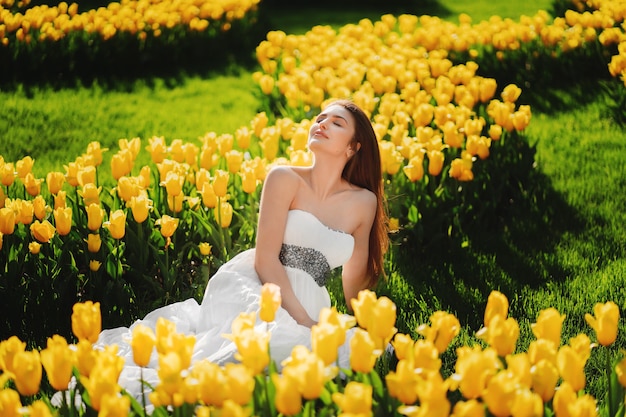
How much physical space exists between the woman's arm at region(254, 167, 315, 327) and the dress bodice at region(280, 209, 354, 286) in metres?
0.06

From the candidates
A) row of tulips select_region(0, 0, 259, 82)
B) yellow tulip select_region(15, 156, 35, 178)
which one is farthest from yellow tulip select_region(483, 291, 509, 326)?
row of tulips select_region(0, 0, 259, 82)

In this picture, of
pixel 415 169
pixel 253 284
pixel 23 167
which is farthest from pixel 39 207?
pixel 415 169

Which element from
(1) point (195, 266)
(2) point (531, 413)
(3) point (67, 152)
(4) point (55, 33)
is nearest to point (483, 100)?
(1) point (195, 266)

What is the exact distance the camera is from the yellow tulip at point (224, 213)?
3869 mm

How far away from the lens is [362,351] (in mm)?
1992

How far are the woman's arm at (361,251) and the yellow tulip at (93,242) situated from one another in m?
1.21

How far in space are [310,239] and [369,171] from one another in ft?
1.62

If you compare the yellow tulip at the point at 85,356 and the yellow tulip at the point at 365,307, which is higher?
the yellow tulip at the point at 365,307

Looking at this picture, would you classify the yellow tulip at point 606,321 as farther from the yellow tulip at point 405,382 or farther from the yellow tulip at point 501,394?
the yellow tulip at point 405,382

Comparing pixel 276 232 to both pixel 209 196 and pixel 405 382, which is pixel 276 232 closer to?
pixel 209 196

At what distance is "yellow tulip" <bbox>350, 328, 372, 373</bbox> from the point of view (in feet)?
6.51

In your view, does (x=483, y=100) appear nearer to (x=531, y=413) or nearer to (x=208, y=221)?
(x=208, y=221)

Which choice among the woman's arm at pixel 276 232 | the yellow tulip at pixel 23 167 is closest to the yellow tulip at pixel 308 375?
the woman's arm at pixel 276 232

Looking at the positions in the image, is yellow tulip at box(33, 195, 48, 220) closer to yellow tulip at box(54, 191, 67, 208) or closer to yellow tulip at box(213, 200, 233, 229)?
yellow tulip at box(54, 191, 67, 208)
